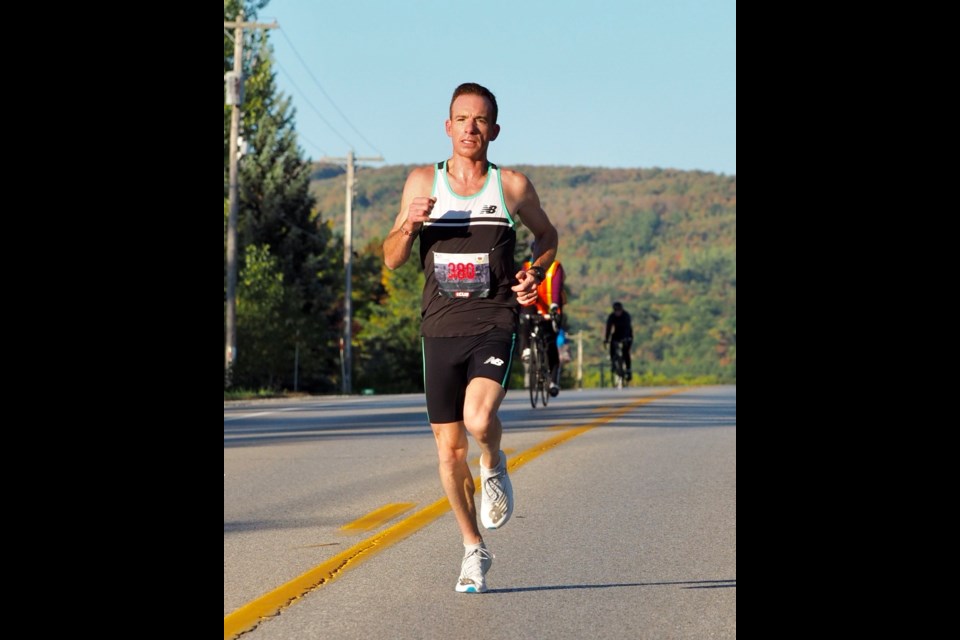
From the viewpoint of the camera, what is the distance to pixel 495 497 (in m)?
7.63

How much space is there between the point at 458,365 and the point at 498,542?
8.23 feet

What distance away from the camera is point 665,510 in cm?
1110

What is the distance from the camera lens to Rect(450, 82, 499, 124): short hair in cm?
688

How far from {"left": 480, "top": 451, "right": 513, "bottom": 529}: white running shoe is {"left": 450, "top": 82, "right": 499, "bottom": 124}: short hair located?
1703 mm

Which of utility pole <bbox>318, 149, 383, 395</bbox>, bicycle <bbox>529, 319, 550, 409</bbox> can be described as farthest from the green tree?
bicycle <bbox>529, 319, 550, 409</bbox>

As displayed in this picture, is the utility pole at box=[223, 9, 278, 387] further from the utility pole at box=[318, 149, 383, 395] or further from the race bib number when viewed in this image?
the race bib number

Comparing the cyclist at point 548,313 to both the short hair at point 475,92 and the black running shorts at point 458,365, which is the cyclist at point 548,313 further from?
the short hair at point 475,92

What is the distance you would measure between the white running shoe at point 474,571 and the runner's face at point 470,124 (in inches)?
76.5

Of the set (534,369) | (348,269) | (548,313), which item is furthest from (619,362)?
(348,269)

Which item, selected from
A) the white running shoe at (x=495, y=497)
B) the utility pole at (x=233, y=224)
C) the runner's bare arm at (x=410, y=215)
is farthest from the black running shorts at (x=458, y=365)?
the utility pole at (x=233, y=224)
